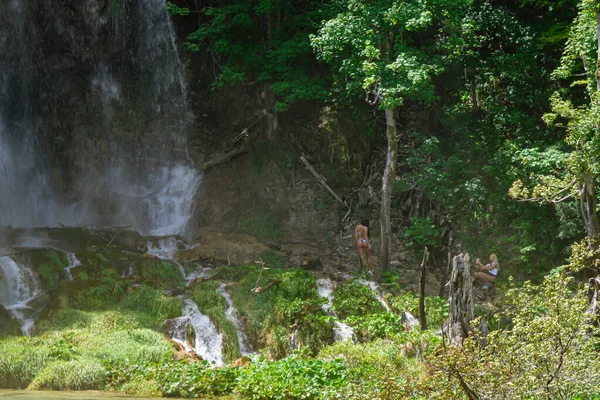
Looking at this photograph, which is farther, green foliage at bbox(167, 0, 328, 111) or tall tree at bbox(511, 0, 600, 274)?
green foliage at bbox(167, 0, 328, 111)

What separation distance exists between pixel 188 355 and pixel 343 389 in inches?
163

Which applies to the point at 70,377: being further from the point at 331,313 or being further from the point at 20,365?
the point at 331,313

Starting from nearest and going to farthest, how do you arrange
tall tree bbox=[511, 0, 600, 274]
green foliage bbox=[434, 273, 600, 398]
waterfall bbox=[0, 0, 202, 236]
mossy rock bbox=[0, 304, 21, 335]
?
green foliage bbox=[434, 273, 600, 398]
tall tree bbox=[511, 0, 600, 274]
mossy rock bbox=[0, 304, 21, 335]
waterfall bbox=[0, 0, 202, 236]

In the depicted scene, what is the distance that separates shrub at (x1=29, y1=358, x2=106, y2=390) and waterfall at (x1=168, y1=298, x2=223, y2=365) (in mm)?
2501

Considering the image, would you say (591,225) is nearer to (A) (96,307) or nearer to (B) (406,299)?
(B) (406,299)

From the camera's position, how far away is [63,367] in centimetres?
1028

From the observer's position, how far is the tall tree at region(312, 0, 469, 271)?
49.3 ft

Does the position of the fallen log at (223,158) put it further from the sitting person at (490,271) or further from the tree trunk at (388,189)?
the sitting person at (490,271)

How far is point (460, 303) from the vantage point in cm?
971

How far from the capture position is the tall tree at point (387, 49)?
15.0 m

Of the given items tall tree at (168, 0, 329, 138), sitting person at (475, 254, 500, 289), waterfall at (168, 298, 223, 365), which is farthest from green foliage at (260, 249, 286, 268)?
sitting person at (475, 254, 500, 289)

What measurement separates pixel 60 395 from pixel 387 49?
10.9m

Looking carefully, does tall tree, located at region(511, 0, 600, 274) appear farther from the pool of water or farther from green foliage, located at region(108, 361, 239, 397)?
the pool of water

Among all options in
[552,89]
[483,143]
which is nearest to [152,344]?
[483,143]
